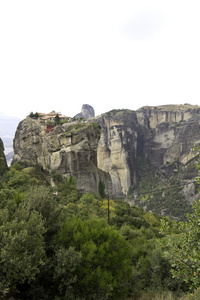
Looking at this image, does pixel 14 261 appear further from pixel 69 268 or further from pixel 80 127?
pixel 80 127

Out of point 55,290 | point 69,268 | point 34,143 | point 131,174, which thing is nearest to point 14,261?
point 69,268

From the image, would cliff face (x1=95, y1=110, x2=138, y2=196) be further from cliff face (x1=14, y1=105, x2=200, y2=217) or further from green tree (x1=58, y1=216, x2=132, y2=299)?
green tree (x1=58, y1=216, x2=132, y2=299)

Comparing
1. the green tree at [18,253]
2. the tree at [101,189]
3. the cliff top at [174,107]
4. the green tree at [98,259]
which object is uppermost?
the cliff top at [174,107]

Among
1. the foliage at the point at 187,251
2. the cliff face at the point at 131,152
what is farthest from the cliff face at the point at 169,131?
the foliage at the point at 187,251

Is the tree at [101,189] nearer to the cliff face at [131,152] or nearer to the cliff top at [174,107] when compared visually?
the cliff face at [131,152]

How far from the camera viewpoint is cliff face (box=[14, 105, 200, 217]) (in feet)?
156

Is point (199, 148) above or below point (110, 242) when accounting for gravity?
above

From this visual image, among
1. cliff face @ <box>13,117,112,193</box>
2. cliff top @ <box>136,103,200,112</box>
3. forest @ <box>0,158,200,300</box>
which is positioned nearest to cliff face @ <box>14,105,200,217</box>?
cliff face @ <box>13,117,112,193</box>

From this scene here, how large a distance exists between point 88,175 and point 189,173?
6748 cm

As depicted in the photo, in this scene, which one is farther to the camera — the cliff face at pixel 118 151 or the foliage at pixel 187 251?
the cliff face at pixel 118 151

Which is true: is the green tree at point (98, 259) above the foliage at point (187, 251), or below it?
below

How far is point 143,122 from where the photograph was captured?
159500 millimetres

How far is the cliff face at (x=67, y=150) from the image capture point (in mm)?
46406

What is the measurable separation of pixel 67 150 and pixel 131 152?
9256cm
